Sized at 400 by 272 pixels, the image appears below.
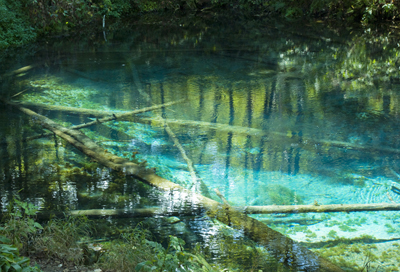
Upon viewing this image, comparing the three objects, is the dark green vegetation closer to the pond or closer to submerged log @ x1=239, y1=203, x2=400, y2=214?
the pond

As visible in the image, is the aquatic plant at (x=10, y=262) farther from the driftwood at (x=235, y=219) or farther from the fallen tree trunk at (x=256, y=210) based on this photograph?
the driftwood at (x=235, y=219)

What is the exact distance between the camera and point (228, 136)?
271 inches

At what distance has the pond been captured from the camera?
4.51 metres

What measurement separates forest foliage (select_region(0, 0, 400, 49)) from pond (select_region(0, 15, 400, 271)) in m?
2.60

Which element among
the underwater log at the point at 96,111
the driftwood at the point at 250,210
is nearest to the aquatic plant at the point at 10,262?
the driftwood at the point at 250,210

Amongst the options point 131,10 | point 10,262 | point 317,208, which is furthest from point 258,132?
point 131,10

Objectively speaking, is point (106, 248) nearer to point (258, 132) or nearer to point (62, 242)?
point (62, 242)

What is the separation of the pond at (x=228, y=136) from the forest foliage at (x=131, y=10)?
260 centimetres

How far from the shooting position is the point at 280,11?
25891 millimetres

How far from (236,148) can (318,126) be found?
6.41 ft

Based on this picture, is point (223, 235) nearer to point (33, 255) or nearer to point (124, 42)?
point (33, 255)

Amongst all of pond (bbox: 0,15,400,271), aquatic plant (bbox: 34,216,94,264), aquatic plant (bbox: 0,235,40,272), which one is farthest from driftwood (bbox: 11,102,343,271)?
aquatic plant (bbox: 0,235,40,272)

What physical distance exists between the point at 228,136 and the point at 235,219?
9.36 feet

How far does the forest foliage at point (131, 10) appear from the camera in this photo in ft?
49.6
